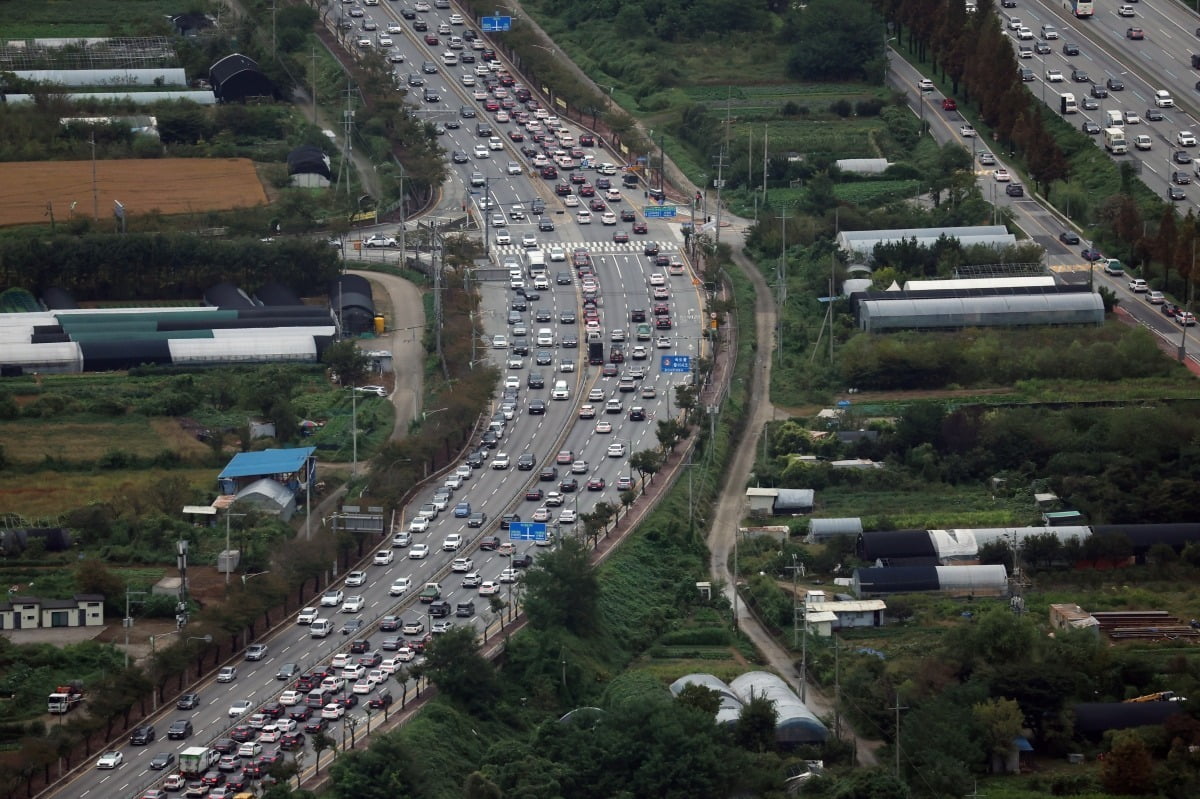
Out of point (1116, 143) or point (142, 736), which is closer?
point (142, 736)

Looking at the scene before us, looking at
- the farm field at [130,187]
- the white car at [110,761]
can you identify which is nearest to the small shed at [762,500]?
the white car at [110,761]

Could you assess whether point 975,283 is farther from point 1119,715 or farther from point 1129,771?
point 1129,771

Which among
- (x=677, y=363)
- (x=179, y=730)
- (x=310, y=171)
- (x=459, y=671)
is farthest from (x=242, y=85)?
(x=179, y=730)

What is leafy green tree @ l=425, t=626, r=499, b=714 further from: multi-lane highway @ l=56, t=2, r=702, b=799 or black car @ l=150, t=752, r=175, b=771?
black car @ l=150, t=752, r=175, b=771

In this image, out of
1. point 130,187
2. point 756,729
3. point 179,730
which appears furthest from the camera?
point 130,187

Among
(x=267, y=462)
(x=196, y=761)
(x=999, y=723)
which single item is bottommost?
(x=267, y=462)

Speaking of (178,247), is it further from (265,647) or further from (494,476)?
(265,647)

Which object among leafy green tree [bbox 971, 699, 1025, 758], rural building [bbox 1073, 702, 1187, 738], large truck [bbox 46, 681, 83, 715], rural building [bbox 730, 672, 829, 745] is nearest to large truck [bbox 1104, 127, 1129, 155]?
rural building [bbox 730, 672, 829, 745]
